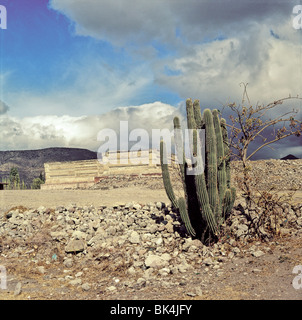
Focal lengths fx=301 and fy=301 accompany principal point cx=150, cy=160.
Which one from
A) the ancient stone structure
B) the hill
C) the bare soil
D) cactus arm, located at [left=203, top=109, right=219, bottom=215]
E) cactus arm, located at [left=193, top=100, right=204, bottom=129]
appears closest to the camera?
the bare soil

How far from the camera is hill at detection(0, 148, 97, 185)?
8756 centimetres

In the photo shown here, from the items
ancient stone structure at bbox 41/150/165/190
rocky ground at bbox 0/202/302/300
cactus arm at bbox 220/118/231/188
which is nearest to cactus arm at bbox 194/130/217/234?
rocky ground at bbox 0/202/302/300

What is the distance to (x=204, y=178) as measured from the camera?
7.59m

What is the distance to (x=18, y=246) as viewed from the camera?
30.3ft

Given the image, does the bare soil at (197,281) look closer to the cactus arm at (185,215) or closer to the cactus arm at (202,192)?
→ the cactus arm at (202,192)

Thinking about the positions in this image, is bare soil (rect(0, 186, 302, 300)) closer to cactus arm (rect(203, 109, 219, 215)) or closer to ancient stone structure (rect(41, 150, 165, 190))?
cactus arm (rect(203, 109, 219, 215))

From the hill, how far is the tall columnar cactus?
3197 inches

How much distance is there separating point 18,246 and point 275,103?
874 centimetres

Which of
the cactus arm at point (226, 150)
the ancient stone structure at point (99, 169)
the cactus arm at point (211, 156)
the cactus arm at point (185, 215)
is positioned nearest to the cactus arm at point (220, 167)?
the cactus arm at point (211, 156)

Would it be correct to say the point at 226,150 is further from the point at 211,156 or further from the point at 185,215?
the point at 185,215

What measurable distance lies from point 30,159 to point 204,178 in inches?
3777

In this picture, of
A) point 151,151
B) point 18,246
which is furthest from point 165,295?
point 151,151
